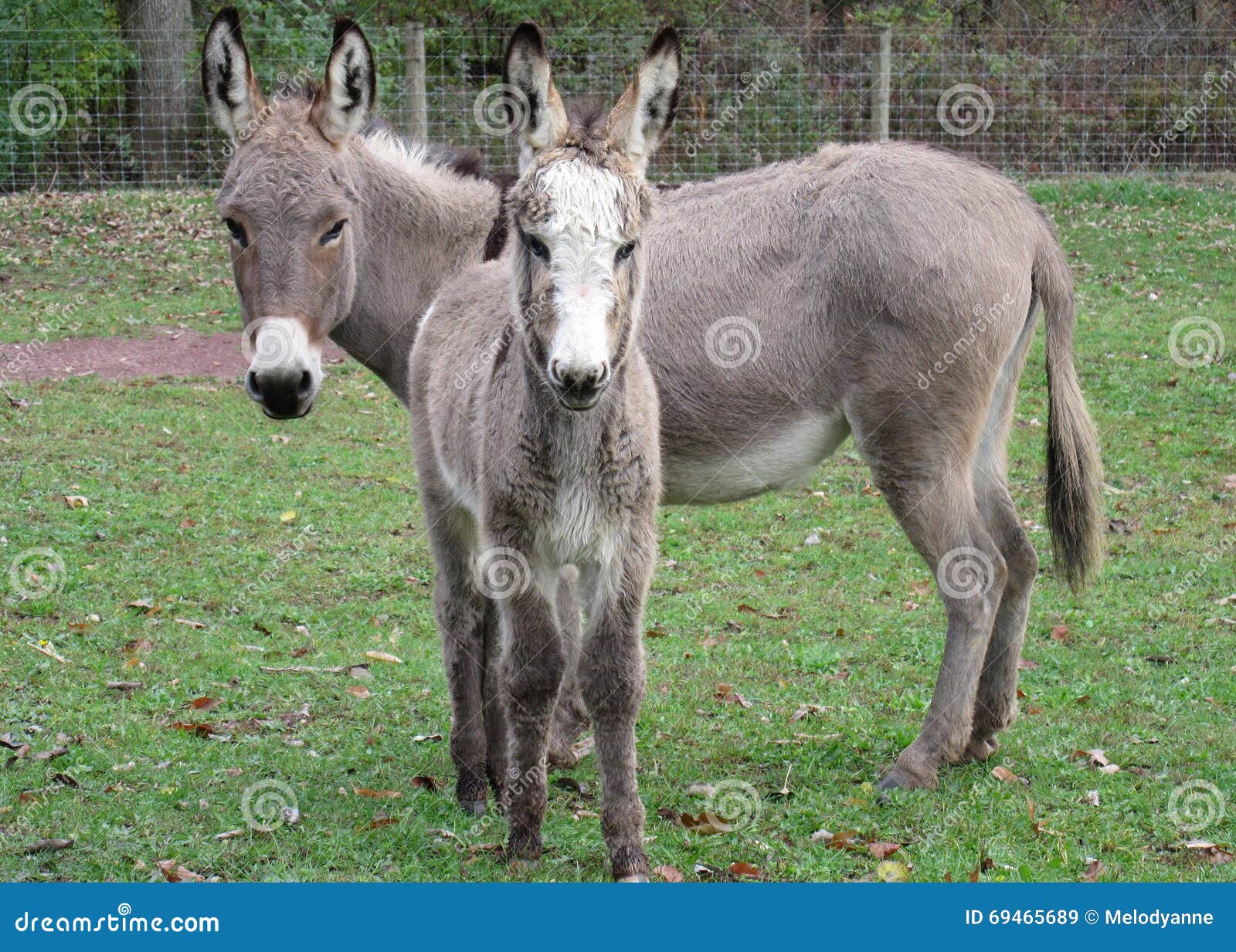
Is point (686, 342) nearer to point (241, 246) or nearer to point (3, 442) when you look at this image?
point (241, 246)

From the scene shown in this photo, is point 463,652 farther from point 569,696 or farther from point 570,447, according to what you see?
point 570,447

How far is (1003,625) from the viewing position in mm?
5043

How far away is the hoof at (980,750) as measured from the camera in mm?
4922

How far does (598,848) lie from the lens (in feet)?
13.2

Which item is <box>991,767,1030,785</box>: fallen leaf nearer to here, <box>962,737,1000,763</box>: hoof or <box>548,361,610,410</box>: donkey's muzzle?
<box>962,737,1000,763</box>: hoof

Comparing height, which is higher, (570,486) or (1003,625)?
(570,486)

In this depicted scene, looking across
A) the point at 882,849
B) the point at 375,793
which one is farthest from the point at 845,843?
the point at 375,793

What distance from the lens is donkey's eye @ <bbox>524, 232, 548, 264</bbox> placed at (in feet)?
11.1

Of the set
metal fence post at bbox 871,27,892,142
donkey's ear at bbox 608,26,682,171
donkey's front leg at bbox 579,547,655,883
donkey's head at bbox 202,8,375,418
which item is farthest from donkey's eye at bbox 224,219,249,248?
metal fence post at bbox 871,27,892,142

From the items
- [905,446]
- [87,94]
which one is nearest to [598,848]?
[905,446]

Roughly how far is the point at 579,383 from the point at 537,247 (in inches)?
19.6

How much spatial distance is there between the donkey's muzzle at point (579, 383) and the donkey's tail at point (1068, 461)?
8.66ft

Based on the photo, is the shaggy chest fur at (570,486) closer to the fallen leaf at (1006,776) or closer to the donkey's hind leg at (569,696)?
the donkey's hind leg at (569,696)

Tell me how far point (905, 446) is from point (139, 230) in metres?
12.3
